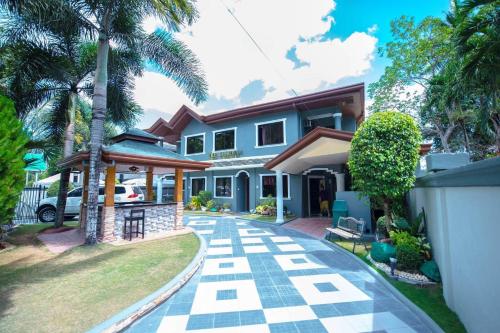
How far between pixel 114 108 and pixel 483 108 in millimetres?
15759

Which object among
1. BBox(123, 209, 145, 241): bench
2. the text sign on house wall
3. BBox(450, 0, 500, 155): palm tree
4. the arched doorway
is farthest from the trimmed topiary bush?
the text sign on house wall

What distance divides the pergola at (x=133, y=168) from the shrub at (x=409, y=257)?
8047 mm

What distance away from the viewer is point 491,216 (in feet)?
8.57

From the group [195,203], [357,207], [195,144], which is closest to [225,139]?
[195,144]

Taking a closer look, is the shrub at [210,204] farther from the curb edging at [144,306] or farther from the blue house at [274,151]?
the curb edging at [144,306]

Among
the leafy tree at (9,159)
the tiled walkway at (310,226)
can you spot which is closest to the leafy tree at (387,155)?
the tiled walkway at (310,226)

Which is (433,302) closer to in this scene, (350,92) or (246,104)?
(350,92)

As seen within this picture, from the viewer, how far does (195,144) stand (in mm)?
19281

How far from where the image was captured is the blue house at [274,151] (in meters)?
12.2

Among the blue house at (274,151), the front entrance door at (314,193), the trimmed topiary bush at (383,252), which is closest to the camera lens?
the trimmed topiary bush at (383,252)

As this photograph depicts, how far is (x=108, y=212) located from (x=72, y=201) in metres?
7.87

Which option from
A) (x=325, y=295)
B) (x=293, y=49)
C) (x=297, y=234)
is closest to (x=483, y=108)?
(x=293, y=49)

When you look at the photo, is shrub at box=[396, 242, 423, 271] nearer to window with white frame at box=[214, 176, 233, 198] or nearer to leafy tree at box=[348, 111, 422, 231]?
leafy tree at box=[348, 111, 422, 231]

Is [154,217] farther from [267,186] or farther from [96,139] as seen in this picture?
[267,186]
